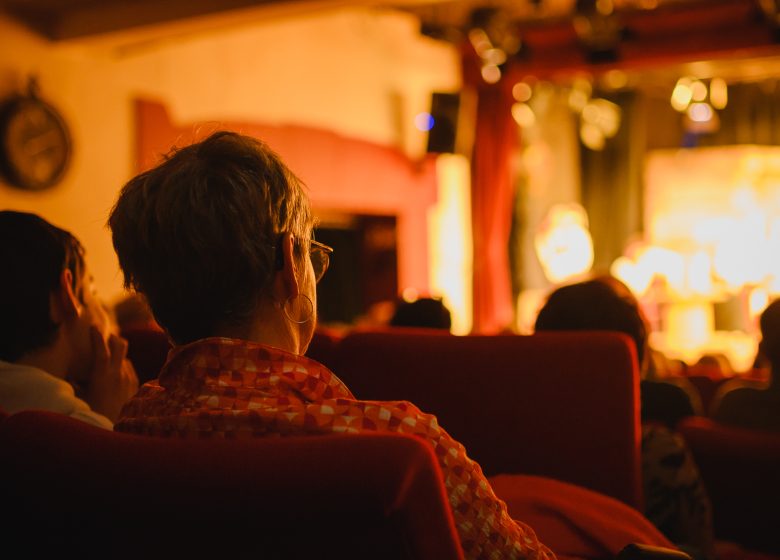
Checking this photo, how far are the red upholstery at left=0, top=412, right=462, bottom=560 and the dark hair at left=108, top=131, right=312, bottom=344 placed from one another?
0.26 m

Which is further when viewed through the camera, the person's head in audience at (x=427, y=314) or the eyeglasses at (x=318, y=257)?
the person's head in audience at (x=427, y=314)

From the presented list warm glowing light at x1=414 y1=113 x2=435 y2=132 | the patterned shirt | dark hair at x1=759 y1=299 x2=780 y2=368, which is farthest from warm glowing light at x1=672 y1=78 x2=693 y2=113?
the patterned shirt

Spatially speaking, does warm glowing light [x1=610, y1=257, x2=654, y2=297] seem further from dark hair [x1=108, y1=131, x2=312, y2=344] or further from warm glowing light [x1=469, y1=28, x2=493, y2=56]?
dark hair [x1=108, y1=131, x2=312, y2=344]

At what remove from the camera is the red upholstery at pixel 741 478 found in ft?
6.72

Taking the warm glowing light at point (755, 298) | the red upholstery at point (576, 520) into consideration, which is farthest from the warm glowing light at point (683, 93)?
the red upholstery at point (576, 520)

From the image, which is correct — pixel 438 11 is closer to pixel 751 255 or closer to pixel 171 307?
pixel 751 255

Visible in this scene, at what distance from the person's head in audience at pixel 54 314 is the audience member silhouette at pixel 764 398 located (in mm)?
1694

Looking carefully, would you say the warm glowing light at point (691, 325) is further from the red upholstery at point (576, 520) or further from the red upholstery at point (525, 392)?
the red upholstery at point (576, 520)

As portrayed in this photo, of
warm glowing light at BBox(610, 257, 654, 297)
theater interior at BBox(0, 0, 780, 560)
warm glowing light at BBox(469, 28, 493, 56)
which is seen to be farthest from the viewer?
warm glowing light at BBox(610, 257, 654, 297)

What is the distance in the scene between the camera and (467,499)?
92 cm

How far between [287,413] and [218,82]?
17.2 feet

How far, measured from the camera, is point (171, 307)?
1056 mm

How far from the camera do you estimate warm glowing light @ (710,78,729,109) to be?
915 centimetres

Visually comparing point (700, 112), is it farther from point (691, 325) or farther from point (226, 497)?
point (226, 497)
